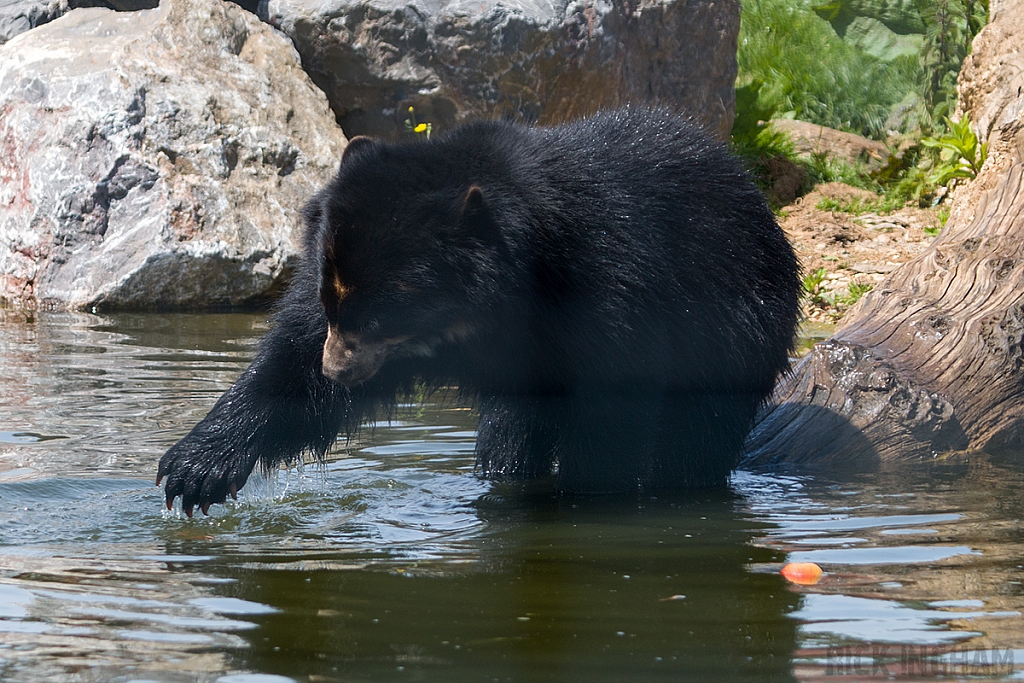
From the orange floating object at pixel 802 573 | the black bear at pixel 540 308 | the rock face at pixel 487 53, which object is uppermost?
the rock face at pixel 487 53

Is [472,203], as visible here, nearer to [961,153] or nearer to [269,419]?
[269,419]

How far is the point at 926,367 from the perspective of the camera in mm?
5098

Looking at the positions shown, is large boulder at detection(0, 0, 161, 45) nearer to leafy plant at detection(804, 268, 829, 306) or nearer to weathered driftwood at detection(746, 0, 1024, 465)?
leafy plant at detection(804, 268, 829, 306)

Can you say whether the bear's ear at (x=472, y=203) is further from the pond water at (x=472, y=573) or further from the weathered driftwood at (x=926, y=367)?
the weathered driftwood at (x=926, y=367)

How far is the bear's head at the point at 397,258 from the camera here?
11.7 feet

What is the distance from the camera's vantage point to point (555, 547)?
3498 mm

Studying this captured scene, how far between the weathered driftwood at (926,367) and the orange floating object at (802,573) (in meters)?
1.78

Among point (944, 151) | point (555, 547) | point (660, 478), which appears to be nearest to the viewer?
point (555, 547)

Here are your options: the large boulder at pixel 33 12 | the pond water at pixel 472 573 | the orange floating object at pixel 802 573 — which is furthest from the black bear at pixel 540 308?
the large boulder at pixel 33 12

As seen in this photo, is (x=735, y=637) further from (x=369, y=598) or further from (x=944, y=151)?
(x=944, y=151)

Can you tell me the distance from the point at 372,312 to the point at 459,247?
33 cm

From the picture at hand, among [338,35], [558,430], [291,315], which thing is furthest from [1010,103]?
[291,315]

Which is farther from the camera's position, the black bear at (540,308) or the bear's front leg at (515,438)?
the bear's front leg at (515,438)

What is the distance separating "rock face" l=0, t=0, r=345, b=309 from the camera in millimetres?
8516
